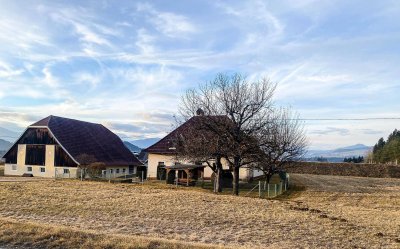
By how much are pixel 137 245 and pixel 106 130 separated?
62.4 meters

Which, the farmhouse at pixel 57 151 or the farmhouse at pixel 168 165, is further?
the farmhouse at pixel 57 151

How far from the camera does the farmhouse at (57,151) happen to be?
53.1 metres

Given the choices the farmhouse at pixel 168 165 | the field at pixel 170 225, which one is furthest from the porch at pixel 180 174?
the field at pixel 170 225

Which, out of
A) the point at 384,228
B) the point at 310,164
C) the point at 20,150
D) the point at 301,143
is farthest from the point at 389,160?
the point at 384,228

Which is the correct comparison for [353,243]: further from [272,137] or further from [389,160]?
[389,160]

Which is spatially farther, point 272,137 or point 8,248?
point 272,137

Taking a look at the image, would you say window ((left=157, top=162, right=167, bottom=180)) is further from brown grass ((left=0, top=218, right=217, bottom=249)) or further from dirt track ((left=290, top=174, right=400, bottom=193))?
brown grass ((left=0, top=218, right=217, bottom=249))

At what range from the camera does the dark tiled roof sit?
55.2 m

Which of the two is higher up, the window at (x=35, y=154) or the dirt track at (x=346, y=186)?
the window at (x=35, y=154)

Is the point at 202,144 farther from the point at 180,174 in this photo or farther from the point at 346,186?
the point at 346,186

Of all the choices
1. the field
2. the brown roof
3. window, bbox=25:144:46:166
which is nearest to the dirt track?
the brown roof

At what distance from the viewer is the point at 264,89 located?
32.4 meters

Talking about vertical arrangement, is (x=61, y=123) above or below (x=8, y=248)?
above

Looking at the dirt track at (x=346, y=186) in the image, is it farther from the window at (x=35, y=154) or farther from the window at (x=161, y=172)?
the window at (x=35, y=154)
